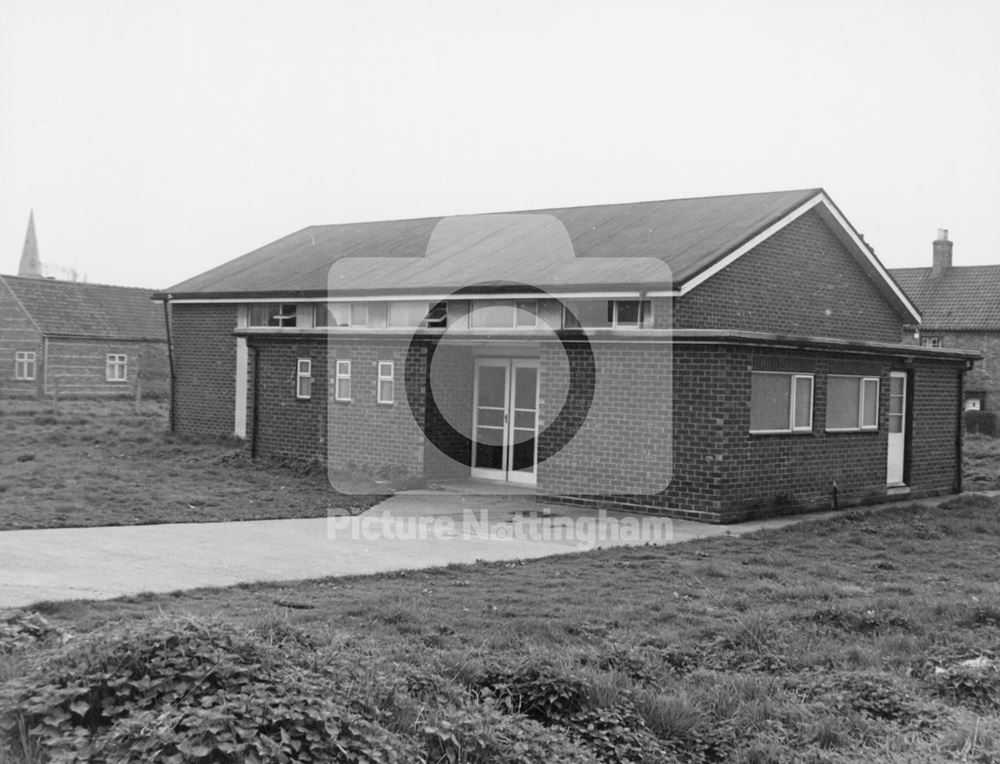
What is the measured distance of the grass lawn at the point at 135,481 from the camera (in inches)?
585

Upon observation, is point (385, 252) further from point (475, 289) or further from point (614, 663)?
point (614, 663)

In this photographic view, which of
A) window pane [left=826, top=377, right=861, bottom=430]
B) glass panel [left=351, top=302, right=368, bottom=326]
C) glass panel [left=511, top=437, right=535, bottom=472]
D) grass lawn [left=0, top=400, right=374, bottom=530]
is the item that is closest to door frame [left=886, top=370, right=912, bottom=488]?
window pane [left=826, top=377, right=861, bottom=430]

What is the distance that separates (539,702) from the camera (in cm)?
658

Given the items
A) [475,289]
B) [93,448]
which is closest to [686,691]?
[475,289]

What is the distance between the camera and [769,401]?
17.0 metres

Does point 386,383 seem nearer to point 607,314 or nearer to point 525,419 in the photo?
point 525,419

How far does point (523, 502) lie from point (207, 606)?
8925 millimetres

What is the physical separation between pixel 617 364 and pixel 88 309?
3757cm

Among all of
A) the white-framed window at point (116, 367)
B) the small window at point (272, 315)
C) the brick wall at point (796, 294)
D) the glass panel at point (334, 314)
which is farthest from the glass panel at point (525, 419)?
the white-framed window at point (116, 367)

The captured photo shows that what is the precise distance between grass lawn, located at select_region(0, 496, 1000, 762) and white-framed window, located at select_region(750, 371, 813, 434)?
5.00m

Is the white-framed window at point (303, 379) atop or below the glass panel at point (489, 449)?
atop

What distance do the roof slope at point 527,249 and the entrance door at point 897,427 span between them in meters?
3.71

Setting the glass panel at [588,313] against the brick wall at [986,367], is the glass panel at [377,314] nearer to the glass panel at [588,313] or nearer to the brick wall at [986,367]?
the glass panel at [588,313]

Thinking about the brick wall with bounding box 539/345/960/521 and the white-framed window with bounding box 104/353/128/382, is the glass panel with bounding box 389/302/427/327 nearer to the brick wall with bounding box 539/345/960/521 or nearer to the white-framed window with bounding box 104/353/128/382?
the brick wall with bounding box 539/345/960/521
